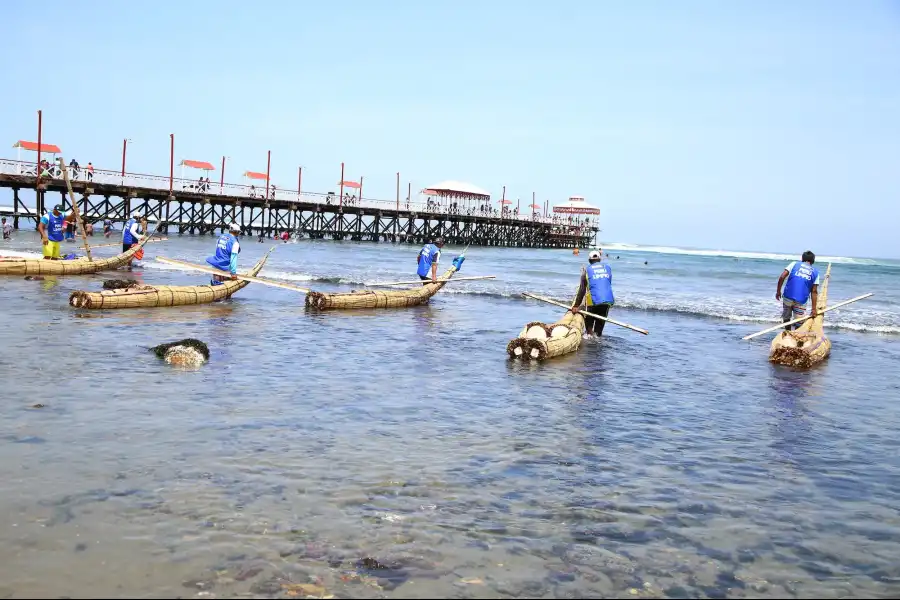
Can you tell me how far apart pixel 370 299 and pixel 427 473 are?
36.2ft

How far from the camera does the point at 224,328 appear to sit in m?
12.3

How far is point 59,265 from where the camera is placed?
1884 centimetres

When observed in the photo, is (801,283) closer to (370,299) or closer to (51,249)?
(370,299)

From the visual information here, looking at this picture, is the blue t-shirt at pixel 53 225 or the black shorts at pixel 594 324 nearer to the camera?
the black shorts at pixel 594 324

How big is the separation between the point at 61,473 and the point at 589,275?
366 inches

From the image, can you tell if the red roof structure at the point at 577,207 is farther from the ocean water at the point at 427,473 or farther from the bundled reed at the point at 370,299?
the ocean water at the point at 427,473

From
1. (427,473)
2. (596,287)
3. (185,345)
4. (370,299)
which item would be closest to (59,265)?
(370,299)

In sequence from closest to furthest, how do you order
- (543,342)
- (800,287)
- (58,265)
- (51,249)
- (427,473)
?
(427,473)
(543,342)
(800,287)
(58,265)
(51,249)

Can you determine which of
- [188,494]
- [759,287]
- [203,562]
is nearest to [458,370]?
[188,494]

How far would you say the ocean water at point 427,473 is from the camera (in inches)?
157

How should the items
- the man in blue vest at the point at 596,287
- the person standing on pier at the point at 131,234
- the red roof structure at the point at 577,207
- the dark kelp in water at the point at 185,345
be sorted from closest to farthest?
the dark kelp in water at the point at 185,345 < the man in blue vest at the point at 596,287 < the person standing on pier at the point at 131,234 < the red roof structure at the point at 577,207

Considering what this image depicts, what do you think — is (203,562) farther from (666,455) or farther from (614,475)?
(666,455)

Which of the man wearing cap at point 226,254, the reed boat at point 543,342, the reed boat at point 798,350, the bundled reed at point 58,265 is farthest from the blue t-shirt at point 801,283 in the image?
the bundled reed at point 58,265

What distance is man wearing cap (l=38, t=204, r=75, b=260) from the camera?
18.9m
